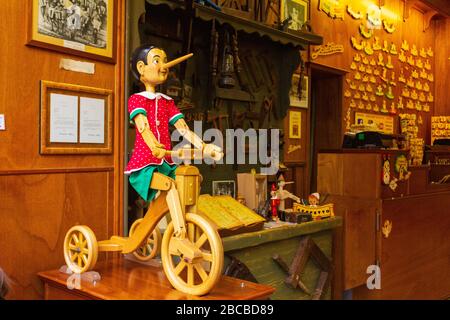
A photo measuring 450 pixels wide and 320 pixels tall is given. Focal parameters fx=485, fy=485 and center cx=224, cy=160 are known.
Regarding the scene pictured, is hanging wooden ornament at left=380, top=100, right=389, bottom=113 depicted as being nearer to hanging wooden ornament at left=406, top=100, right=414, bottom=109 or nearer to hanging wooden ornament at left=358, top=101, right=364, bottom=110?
hanging wooden ornament at left=358, top=101, right=364, bottom=110

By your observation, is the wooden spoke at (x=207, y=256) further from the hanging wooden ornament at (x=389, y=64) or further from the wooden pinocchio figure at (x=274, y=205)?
the hanging wooden ornament at (x=389, y=64)

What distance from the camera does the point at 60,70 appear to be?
221cm

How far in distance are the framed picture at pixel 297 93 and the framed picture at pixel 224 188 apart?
47.0 inches

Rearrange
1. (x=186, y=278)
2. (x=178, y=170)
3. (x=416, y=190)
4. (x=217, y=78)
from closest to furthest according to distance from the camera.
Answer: (x=178, y=170) → (x=186, y=278) → (x=217, y=78) → (x=416, y=190)

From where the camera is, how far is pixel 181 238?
5.85 ft

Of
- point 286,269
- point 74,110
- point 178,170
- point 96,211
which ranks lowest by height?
point 286,269

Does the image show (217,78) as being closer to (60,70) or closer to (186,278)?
(60,70)

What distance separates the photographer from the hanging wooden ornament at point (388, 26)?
18.0 feet

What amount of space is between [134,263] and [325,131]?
311 cm

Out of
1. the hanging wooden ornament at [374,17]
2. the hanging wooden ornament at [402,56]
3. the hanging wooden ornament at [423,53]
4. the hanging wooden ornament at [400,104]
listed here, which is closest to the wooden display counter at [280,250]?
the hanging wooden ornament at [374,17]

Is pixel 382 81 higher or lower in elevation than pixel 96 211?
higher

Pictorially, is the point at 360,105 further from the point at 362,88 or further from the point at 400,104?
the point at 400,104

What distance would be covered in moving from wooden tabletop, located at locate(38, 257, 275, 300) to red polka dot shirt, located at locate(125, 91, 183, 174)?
0.45 m
